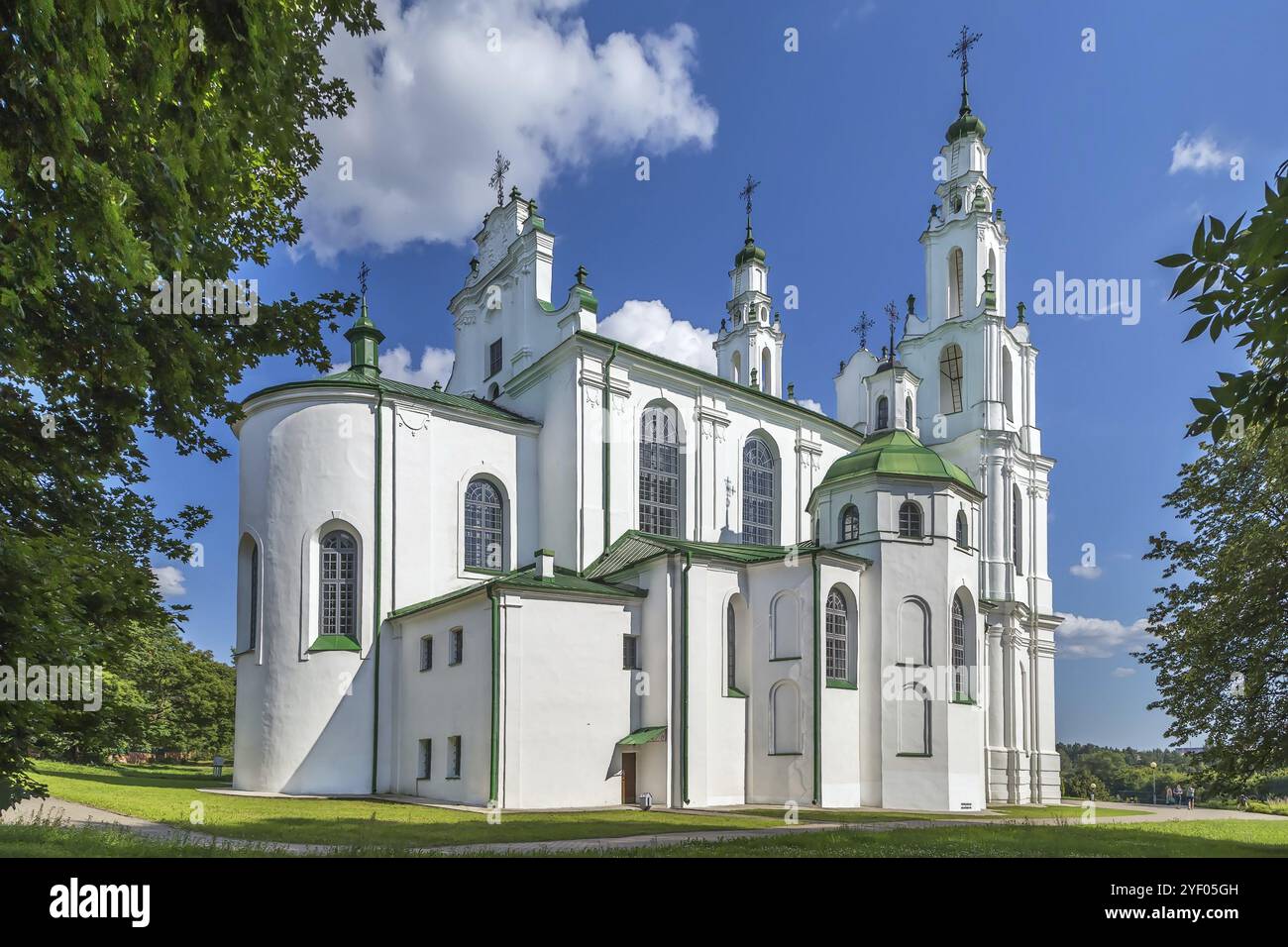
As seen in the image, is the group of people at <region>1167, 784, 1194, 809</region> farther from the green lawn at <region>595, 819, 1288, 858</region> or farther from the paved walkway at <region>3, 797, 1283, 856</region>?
the paved walkway at <region>3, 797, 1283, 856</region>

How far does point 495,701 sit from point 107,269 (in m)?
16.6

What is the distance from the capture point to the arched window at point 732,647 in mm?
26984

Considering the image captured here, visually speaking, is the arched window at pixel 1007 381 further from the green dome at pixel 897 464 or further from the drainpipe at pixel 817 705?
the drainpipe at pixel 817 705

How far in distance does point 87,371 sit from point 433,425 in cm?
2037

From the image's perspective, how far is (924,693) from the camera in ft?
89.4

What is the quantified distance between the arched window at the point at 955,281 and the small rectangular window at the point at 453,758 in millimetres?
28520

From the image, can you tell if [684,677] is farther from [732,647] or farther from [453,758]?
[453,758]

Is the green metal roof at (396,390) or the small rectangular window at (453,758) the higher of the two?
the green metal roof at (396,390)

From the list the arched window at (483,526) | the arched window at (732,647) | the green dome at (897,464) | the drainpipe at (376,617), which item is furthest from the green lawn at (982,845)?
the arched window at (483,526)

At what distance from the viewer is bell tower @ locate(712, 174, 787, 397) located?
144 ft

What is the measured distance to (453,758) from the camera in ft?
81.7

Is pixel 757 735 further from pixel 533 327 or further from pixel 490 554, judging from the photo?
pixel 533 327

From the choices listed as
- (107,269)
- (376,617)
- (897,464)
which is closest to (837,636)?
(897,464)
